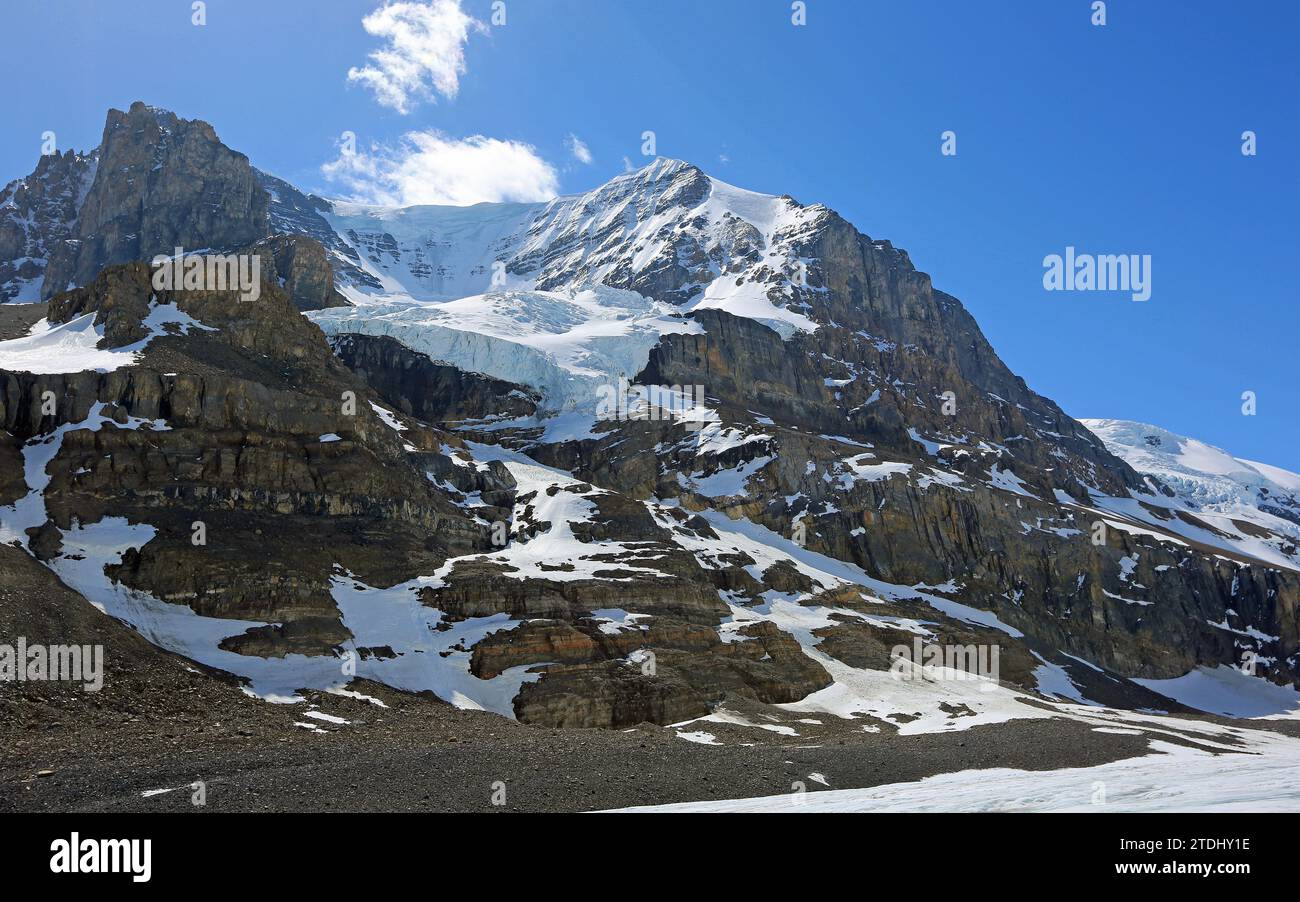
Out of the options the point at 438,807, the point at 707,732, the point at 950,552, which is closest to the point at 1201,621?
the point at 950,552

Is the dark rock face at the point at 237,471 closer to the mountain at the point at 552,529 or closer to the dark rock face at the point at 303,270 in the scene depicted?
the mountain at the point at 552,529

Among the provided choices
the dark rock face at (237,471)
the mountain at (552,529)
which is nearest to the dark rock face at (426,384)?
the mountain at (552,529)

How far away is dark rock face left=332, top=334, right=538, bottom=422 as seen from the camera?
151750 millimetres

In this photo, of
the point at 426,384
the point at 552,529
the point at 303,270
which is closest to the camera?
the point at 552,529

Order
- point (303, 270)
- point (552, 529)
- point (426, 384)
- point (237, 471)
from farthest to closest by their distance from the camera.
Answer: point (303, 270) < point (426, 384) < point (552, 529) < point (237, 471)

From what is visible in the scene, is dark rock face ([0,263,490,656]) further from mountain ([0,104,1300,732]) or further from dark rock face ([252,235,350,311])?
dark rock face ([252,235,350,311])

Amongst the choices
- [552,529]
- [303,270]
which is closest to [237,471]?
[552,529]

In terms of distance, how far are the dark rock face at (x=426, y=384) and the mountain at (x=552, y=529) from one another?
66 centimetres

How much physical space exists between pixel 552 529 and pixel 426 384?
7132 centimetres

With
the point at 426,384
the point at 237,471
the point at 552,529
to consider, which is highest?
the point at 426,384

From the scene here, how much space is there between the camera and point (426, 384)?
509 feet

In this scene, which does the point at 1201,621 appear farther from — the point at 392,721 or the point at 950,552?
the point at 392,721

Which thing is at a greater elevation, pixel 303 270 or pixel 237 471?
pixel 303 270

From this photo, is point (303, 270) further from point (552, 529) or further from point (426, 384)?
point (552, 529)
